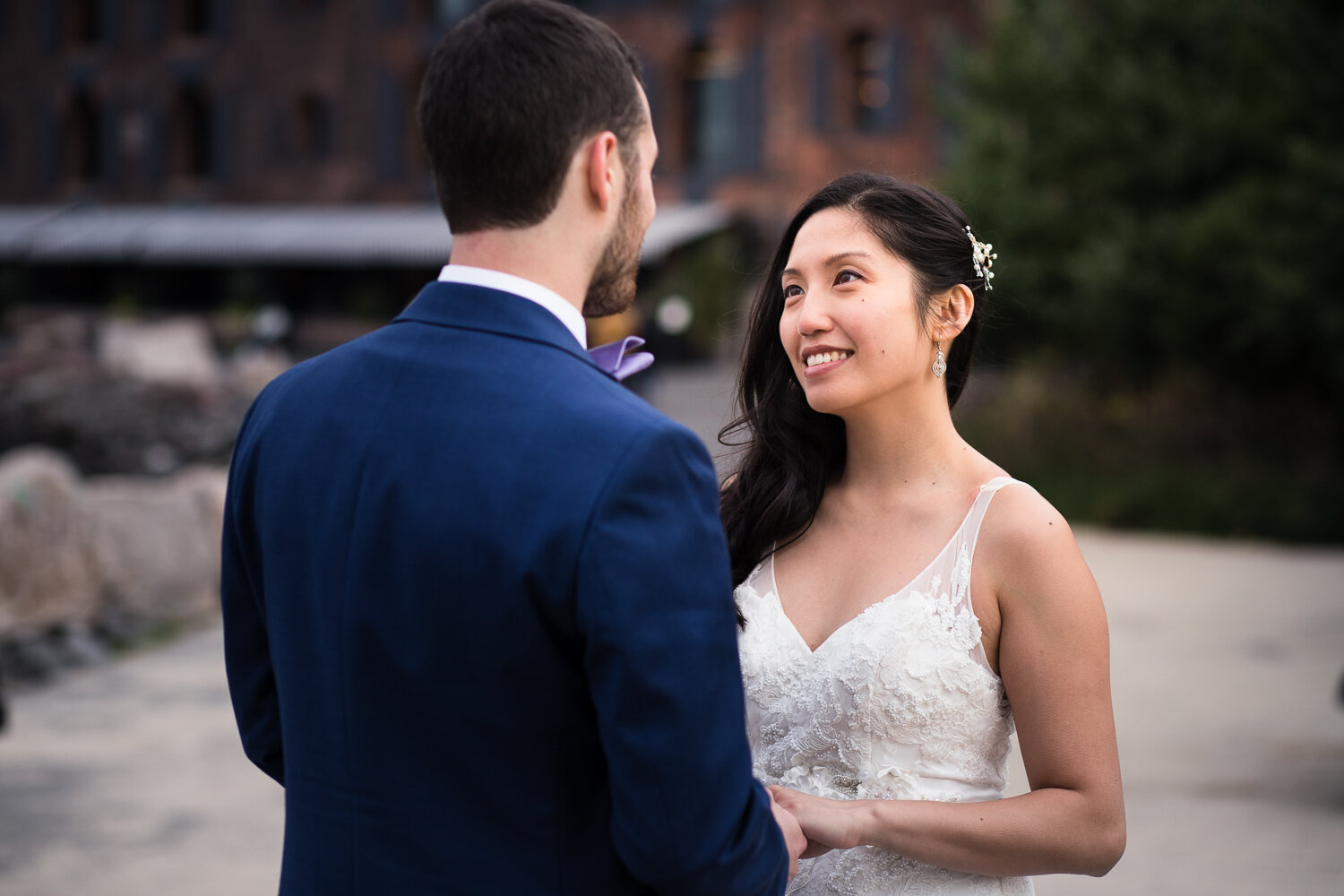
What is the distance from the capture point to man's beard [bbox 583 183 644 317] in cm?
151

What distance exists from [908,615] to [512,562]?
0.97m

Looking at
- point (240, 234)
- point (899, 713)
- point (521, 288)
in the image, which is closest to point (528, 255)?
point (521, 288)

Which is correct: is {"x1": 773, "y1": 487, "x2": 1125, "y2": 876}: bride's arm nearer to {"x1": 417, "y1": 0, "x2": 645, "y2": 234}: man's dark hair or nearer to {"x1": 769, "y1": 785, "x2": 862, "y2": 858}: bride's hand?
{"x1": 769, "y1": 785, "x2": 862, "y2": 858}: bride's hand

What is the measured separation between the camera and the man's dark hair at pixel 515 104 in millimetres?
1391

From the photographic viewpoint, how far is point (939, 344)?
7.36 ft

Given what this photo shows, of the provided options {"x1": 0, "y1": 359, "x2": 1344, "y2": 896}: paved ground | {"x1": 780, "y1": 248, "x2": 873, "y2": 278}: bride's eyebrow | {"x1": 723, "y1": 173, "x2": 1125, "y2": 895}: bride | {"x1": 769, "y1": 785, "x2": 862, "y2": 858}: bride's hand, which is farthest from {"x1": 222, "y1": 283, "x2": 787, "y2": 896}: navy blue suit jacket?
{"x1": 0, "y1": 359, "x2": 1344, "y2": 896}: paved ground

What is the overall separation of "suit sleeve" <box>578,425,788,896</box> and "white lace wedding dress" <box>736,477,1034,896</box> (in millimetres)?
739

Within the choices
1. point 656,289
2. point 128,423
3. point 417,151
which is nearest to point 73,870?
point 128,423

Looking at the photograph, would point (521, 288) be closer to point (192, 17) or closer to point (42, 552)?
point (42, 552)

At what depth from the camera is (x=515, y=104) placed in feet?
4.55

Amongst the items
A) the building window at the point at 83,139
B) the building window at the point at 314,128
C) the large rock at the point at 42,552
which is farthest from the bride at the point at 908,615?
the building window at the point at 83,139

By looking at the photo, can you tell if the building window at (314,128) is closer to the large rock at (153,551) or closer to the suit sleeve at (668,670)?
the large rock at (153,551)

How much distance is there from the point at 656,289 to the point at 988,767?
21.1 meters

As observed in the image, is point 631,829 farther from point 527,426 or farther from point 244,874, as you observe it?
point 244,874
